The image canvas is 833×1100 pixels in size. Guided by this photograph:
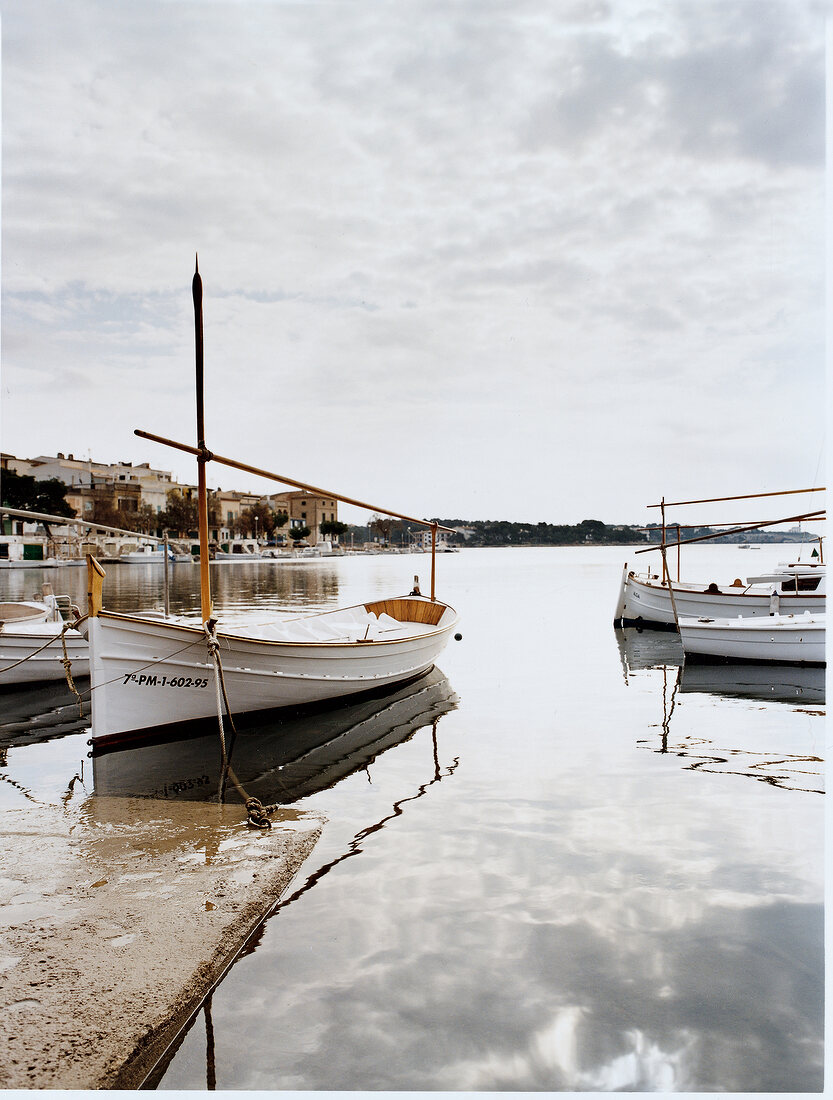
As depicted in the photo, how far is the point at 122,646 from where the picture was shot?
8156 mm

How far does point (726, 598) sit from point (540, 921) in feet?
51.1

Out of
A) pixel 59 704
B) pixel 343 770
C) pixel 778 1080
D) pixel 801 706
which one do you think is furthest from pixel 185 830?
pixel 801 706

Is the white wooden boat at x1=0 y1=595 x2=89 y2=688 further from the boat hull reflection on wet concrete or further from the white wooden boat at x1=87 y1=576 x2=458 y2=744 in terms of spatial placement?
the boat hull reflection on wet concrete

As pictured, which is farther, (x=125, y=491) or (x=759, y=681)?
(x=125, y=491)

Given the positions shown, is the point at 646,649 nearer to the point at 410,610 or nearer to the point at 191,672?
the point at 410,610

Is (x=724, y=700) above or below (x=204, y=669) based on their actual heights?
below

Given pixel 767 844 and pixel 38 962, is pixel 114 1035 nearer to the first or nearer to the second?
pixel 38 962

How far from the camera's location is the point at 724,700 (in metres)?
12.3

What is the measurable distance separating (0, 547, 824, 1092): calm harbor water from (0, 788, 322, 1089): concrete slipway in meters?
0.19

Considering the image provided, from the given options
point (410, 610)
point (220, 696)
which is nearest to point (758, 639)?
point (410, 610)

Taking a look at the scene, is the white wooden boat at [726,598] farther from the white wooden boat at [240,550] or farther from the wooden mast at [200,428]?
the white wooden boat at [240,550]

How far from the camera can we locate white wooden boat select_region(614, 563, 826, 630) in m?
17.9

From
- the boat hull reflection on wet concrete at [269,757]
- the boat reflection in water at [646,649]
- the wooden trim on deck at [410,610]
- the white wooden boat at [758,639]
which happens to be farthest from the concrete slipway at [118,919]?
the white wooden boat at [758,639]

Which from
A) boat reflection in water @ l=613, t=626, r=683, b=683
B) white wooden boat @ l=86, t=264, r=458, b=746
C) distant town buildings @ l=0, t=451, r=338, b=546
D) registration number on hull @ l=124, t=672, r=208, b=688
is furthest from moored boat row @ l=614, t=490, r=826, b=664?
distant town buildings @ l=0, t=451, r=338, b=546
